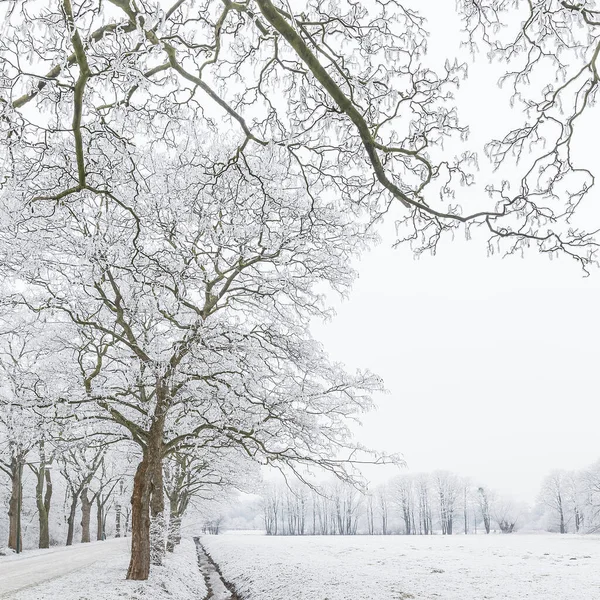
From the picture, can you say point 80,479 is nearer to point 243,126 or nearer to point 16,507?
point 16,507

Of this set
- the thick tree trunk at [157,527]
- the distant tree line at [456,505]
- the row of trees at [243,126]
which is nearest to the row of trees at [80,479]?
the thick tree trunk at [157,527]

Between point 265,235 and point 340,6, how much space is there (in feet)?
18.1

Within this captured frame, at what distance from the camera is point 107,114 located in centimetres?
486

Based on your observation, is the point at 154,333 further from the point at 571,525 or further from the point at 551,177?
the point at 571,525

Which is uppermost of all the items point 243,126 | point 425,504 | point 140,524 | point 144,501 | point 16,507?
point 243,126

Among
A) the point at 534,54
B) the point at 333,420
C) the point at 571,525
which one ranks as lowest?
the point at 571,525

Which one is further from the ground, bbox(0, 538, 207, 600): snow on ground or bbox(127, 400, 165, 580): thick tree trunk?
bbox(127, 400, 165, 580): thick tree trunk

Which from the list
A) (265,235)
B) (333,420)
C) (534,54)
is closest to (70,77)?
(534,54)

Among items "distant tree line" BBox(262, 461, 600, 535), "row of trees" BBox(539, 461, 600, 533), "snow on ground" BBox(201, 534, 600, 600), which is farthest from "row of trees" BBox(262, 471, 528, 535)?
"snow on ground" BBox(201, 534, 600, 600)

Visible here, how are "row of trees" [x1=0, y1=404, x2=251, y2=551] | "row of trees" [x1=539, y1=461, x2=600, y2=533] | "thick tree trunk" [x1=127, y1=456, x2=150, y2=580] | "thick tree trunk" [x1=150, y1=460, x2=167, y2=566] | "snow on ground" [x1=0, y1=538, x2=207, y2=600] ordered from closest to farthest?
"snow on ground" [x1=0, y1=538, x2=207, y2=600] → "thick tree trunk" [x1=127, y1=456, x2=150, y2=580] → "thick tree trunk" [x1=150, y1=460, x2=167, y2=566] → "row of trees" [x1=0, y1=404, x2=251, y2=551] → "row of trees" [x1=539, y1=461, x2=600, y2=533]

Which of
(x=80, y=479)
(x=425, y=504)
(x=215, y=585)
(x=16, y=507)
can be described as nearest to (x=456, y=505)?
(x=425, y=504)

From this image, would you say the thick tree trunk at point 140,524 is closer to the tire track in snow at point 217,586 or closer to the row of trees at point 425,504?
the tire track in snow at point 217,586

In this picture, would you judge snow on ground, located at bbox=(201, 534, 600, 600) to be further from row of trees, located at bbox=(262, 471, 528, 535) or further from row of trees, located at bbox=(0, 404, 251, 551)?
row of trees, located at bbox=(262, 471, 528, 535)

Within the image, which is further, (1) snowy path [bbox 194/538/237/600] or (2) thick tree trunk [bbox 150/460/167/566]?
(1) snowy path [bbox 194/538/237/600]
